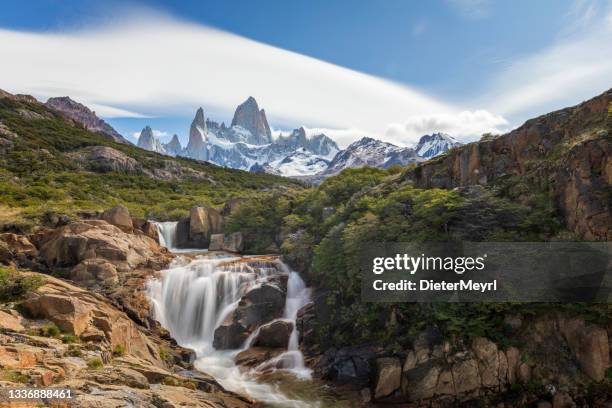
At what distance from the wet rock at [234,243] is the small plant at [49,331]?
26.8 metres

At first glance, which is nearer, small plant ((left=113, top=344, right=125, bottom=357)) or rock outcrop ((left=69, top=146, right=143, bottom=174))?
small plant ((left=113, top=344, right=125, bottom=357))

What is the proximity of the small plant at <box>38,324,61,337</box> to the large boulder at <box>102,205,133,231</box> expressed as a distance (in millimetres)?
20636

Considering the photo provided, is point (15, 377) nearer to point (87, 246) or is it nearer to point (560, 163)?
point (87, 246)

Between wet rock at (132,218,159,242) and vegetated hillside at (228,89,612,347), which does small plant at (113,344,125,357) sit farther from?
wet rock at (132,218,159,242)

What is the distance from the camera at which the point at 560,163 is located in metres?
20.5

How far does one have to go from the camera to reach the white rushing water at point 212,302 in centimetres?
2211

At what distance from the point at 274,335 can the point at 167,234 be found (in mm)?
25441

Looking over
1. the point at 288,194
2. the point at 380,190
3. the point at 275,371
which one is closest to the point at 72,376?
the point at 275,371

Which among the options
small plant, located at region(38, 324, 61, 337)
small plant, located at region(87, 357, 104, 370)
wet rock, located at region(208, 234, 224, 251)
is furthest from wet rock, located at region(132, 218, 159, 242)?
small plant, located at region(87, 357, 104, 370)

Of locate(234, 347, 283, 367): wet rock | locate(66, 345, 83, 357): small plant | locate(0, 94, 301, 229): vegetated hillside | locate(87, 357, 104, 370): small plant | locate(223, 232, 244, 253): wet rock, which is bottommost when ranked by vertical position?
locate(234, 347, 283, 367): wet rock

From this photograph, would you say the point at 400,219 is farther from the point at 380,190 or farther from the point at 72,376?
the point at 72,376

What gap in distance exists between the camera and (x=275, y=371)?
21.4 meters

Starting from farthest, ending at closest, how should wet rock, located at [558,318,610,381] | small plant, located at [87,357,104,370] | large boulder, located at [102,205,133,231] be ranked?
large boulder, located at [102,205,133,231]
wet rock, located at [558,318,610,381]
small plant, located at [87,357,104,370]

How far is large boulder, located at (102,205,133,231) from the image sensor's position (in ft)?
Result: 112
